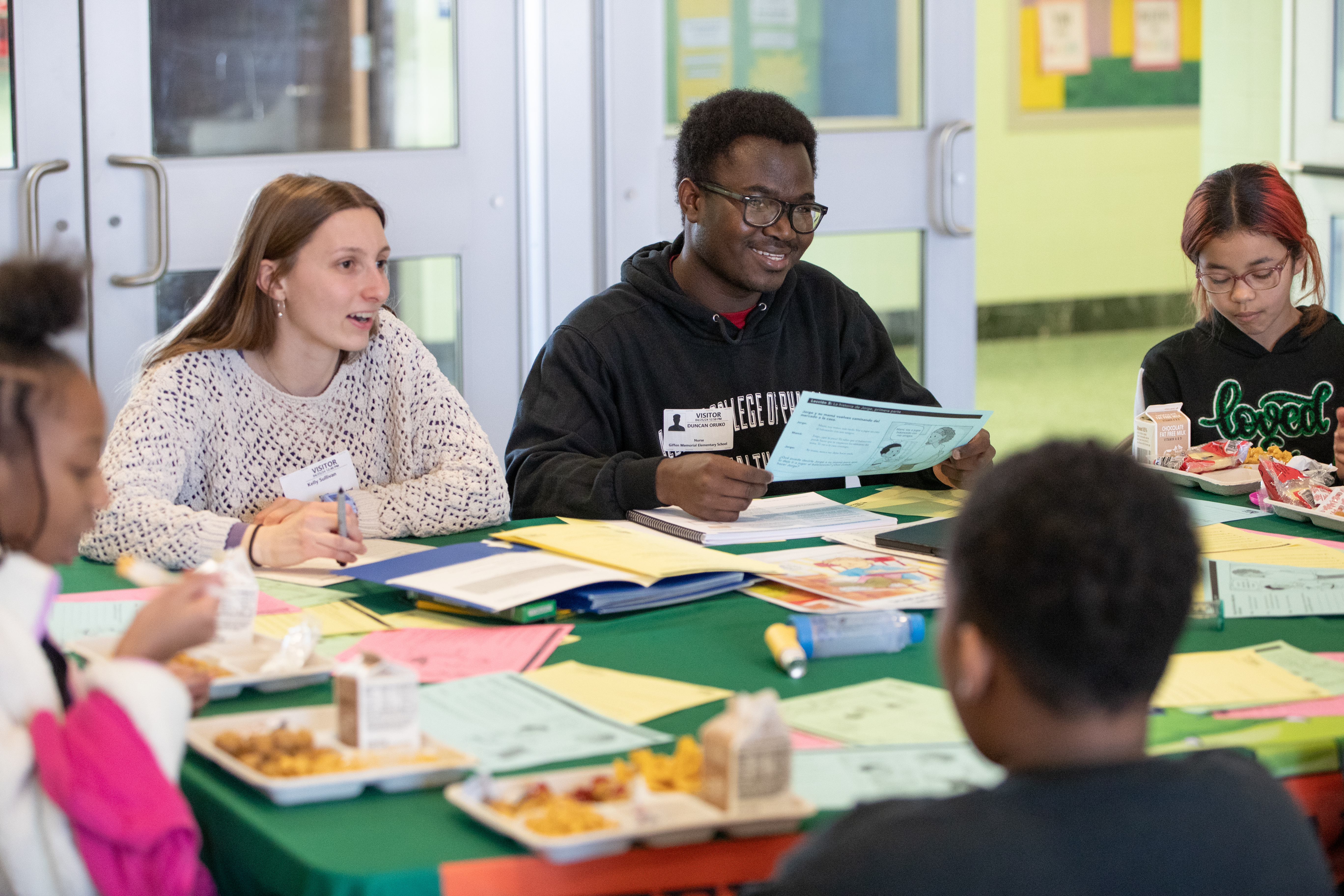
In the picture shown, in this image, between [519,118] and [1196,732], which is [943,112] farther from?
[1196,732]

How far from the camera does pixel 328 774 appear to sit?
1.17m

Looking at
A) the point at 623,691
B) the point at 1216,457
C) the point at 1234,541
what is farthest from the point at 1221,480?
the point at 623,691

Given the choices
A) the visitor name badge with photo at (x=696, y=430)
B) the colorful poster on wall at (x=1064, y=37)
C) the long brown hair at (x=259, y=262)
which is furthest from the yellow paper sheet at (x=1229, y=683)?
the colorful poster on wall at (x=1064, y=37)

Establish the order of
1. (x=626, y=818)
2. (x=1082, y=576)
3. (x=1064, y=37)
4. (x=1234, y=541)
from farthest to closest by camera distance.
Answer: (x=1064, y=37) → (x=1234, y=541) → (x=626, y=818) → (x=1082, y=576)

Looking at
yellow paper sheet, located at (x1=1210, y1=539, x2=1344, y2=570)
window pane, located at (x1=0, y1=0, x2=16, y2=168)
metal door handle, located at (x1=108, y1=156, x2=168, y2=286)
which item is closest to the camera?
yellow paper sheet, located at (x1=1210, y1=539, x2=1344, y2=570)

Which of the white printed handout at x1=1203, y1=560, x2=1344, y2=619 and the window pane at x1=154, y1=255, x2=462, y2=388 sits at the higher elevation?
the window pane at x1=154, y1=255, x2=462, y2=388

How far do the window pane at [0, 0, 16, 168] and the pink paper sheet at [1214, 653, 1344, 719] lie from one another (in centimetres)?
268

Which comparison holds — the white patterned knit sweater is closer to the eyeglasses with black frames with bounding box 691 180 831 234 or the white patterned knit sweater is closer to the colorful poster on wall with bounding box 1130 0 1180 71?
the eyeglasses with black frames with bounding box 691 180 831 234

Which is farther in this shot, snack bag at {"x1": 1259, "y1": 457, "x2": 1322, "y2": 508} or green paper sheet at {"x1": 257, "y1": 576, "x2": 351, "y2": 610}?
snack bag at {"x1": 1259, "y1": 457, "x2": 1322, "y2": 508}

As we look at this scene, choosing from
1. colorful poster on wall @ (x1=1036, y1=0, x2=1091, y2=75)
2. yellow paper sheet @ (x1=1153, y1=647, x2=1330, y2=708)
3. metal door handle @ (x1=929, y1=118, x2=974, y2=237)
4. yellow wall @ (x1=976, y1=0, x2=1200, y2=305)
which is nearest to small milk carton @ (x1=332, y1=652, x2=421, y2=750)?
yellow paper sheet @ (x1=1153, y1=647, x2=1330, y2=708)

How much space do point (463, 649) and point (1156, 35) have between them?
7682mm

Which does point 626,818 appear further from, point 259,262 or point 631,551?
point 259,262

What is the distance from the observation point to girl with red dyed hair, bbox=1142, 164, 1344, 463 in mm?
2660

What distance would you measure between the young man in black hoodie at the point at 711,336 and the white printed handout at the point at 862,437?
0.58 ft
